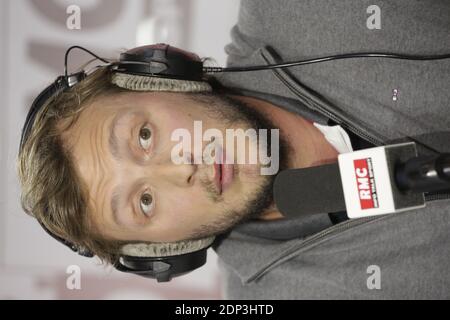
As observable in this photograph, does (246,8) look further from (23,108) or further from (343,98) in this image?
(23,108)

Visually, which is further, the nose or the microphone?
the nose

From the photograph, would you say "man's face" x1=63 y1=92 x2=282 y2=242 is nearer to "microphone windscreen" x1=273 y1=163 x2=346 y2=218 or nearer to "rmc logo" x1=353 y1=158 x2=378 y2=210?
"microphone windscreen" x1=273 y1=163 x2=346 y2=218

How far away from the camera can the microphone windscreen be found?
1.81 feet

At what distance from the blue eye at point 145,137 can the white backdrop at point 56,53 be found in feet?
1.53

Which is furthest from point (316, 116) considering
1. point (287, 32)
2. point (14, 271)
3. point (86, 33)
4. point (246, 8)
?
point (14, 271)

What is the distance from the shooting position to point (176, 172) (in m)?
0.83

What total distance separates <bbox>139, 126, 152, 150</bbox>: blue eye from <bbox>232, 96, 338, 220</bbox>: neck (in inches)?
9.2

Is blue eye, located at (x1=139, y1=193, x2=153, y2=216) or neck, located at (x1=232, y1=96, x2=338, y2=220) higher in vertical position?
neck, located at (x1=232, y1=96, x2=338, y2=220)

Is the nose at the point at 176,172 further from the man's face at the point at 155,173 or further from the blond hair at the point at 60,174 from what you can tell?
the blond hair at the point at 60,174

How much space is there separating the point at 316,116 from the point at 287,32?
0.19 metres

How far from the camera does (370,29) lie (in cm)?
89

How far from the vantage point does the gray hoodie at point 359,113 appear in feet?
2.82

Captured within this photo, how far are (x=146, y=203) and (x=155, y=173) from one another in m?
0.07

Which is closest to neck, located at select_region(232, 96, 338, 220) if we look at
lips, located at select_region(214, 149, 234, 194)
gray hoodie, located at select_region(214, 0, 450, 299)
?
gray hoodie, located at select_region(214, 0, 450, 299)
